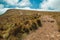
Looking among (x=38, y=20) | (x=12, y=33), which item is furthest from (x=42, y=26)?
(x=12, y=33)

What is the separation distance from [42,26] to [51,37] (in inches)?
150

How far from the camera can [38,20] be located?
26.7 meters

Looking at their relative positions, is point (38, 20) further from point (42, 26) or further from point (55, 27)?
point (55, 27)

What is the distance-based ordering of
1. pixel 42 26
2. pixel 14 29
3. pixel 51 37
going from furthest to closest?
pixel 42 26 → pixel 14 29 → pixel 51 37

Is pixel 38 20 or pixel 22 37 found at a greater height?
pixel 38 20

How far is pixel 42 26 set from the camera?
26.3m

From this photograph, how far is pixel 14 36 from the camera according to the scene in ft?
78.2

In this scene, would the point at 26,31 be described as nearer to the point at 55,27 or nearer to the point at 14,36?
the point at 14,36

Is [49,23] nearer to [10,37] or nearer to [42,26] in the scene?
[42,26]

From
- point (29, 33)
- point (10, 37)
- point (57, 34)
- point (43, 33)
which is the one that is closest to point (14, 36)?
point (10, 37)

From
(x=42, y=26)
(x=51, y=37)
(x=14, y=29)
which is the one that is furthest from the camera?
(x=42, y=26)

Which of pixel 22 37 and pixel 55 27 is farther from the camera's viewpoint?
pixel 55 27

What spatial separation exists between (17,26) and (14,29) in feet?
2.41

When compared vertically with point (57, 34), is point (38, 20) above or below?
above
